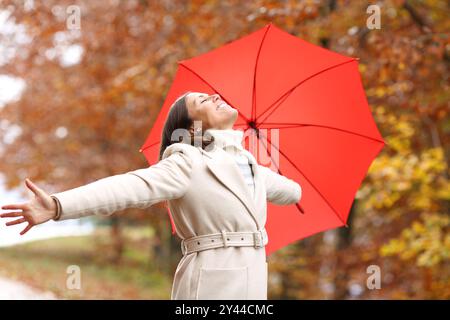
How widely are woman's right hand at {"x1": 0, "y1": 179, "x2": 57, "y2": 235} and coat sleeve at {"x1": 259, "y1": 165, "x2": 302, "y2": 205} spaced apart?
1.16 m

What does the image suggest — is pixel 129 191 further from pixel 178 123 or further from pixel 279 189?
pixel 279 189

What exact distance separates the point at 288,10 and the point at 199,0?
2.99 metres

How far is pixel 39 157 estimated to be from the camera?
16234mm

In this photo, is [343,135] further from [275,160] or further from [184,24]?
[184,24]

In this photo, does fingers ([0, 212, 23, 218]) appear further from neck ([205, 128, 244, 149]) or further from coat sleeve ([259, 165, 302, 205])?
coat sleeve ([259, 165, 302, 205])

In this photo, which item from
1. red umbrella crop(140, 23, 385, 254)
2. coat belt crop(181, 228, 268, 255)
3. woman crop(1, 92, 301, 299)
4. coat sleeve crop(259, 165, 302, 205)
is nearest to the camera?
woman crop(1, 92, 301, 299)

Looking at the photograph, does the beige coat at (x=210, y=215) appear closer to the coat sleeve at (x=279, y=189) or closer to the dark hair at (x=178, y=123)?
the dark hair at (x=178, y=123)

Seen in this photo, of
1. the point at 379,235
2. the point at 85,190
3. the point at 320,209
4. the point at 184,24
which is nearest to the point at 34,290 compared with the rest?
the point at 184,24

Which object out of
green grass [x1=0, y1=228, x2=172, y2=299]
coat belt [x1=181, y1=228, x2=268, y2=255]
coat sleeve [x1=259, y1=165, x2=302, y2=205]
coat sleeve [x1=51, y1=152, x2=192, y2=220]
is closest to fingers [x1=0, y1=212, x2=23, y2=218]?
coat sleeve [x1=51, y1=152, x2=192, y2=220]

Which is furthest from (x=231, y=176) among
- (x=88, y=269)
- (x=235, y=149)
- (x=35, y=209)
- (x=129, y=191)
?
(x=88, y=269)

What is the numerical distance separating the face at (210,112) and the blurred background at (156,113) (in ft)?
11.6

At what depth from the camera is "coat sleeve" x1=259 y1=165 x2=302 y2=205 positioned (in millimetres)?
3193

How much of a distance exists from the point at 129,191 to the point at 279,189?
3.18 ft

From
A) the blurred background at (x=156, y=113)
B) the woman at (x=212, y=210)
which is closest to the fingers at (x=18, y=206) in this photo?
the woman at (x=212, y=210)
